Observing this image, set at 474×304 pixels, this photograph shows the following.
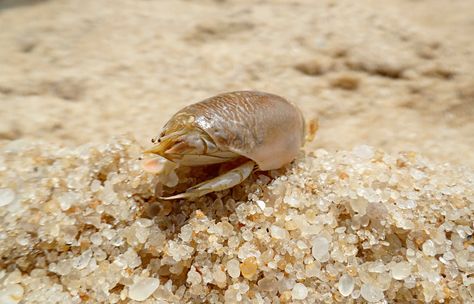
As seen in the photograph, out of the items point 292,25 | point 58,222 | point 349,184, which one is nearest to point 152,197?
point 58,222

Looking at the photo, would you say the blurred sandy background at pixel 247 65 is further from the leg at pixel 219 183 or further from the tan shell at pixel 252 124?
the leg at pixel 219 183

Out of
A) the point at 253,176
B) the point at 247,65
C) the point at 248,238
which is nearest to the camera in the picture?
the point at 248,238

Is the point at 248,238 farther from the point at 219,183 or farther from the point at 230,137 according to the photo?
the point at 230,137

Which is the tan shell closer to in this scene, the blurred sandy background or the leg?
the leg

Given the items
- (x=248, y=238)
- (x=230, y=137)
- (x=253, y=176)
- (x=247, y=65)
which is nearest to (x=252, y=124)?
(x=230, y=137)

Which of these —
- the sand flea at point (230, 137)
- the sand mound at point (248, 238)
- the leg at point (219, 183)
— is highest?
the sand flea at point (230, 137)

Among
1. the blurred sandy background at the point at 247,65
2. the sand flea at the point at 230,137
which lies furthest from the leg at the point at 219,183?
the blurred sandy background at the point at 247,65
